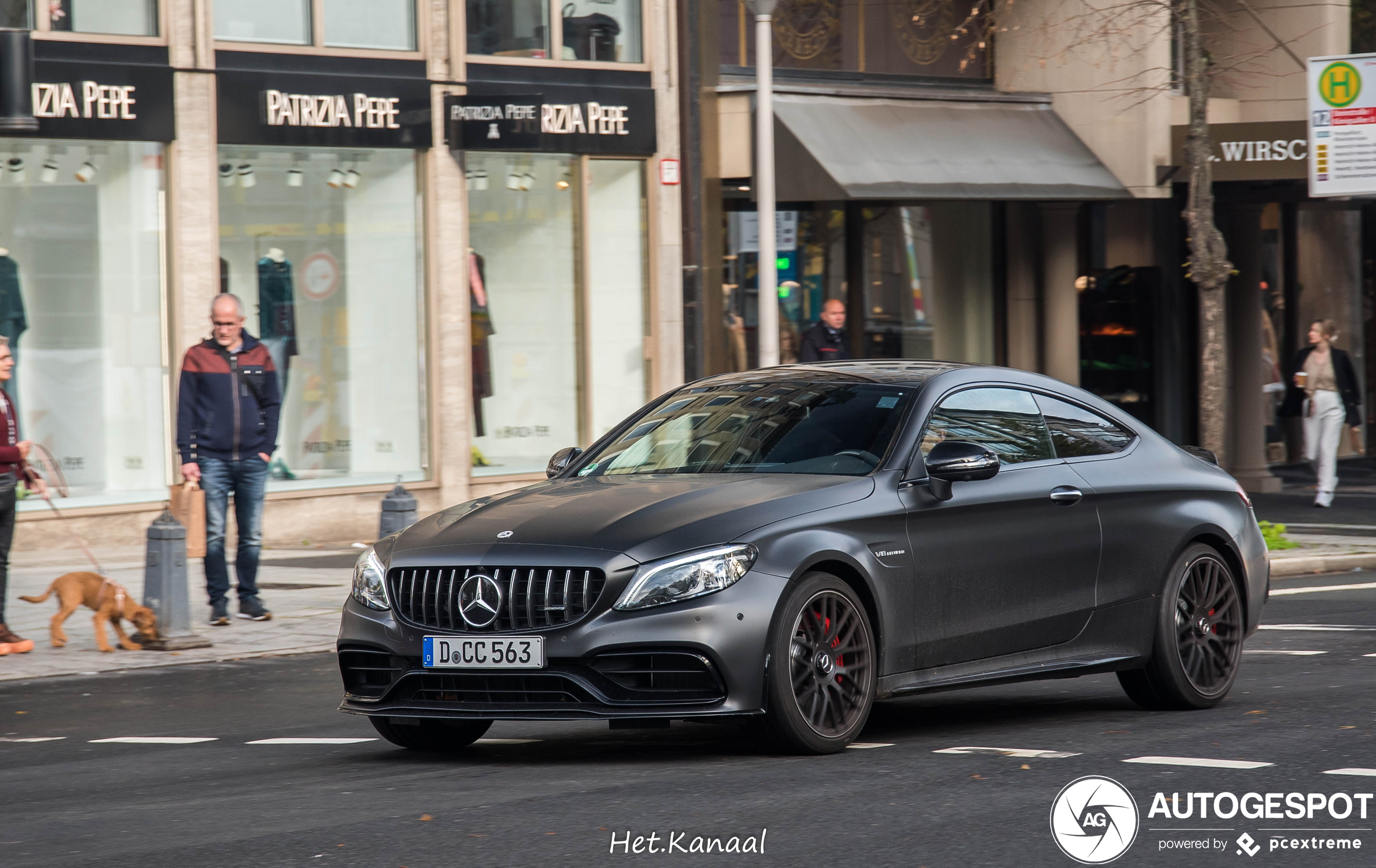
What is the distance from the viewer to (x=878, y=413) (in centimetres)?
782

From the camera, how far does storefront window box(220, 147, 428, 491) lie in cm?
1844

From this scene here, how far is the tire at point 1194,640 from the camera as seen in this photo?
8.42 m

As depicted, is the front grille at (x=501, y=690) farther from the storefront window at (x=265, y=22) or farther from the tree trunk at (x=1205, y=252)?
the tree trunk at (x=1205, y=252)

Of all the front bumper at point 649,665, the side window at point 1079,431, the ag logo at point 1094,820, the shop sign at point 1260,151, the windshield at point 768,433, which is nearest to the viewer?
the ag logo at point 1094,820

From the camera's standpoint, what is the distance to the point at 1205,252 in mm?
18156

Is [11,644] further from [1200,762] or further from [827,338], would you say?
[827,338]

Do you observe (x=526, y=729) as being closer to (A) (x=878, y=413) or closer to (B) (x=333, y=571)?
(A) (x=878, y=413)

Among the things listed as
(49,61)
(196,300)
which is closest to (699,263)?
(196,300)

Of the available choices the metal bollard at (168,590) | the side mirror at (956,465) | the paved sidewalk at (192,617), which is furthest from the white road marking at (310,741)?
the metal bollard at (168,590)

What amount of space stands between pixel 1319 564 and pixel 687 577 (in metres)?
10.7

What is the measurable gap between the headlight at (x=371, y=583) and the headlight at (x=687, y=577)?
0.98 m

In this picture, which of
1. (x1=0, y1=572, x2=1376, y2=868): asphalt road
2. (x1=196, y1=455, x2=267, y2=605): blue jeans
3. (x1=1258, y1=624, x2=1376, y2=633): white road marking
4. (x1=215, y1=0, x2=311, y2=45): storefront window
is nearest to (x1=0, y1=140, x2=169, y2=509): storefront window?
(x1=215, y1=0, x2=311, y2=45): storefront window

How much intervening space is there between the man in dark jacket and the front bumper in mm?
11440

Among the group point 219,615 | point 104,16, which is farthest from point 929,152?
point 219,615
